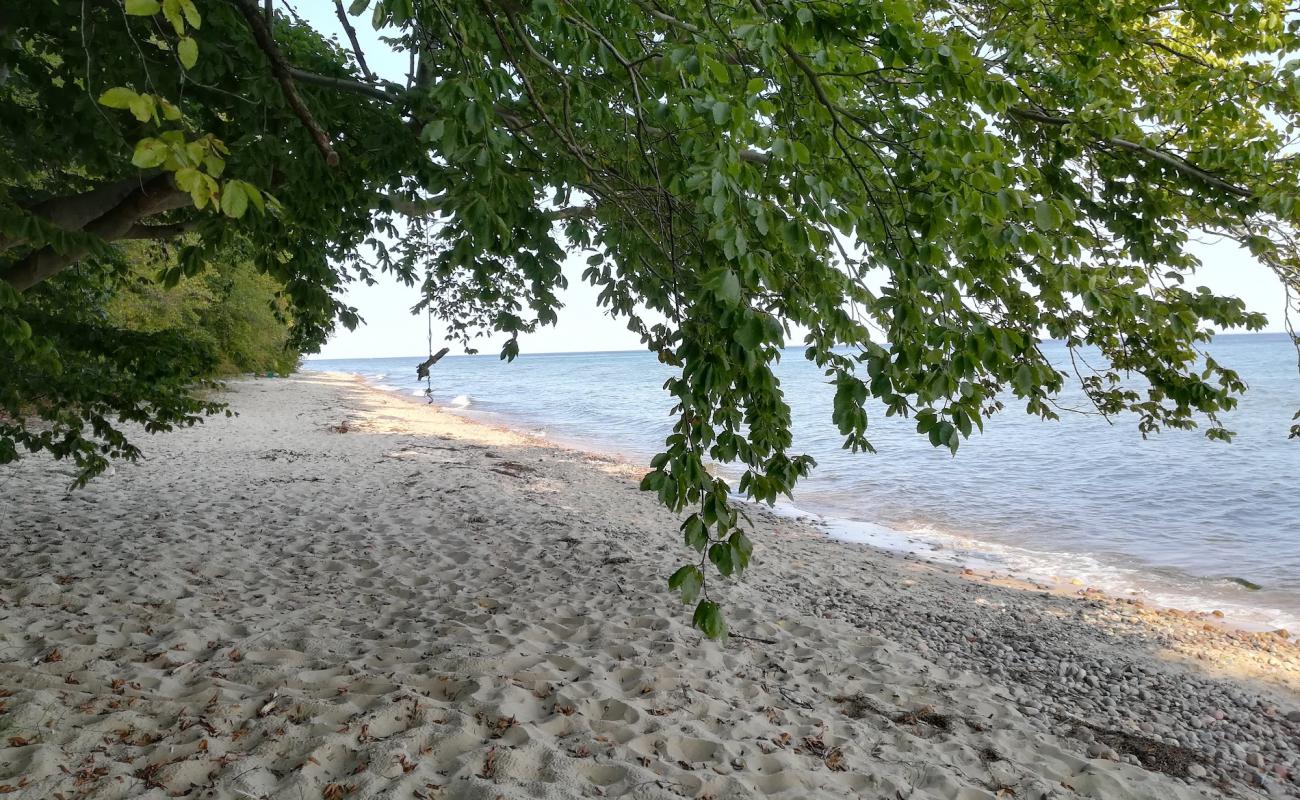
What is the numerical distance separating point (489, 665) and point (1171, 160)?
15.0 ft

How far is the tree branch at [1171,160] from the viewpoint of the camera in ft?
12.7

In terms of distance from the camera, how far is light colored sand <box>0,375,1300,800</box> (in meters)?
3.24

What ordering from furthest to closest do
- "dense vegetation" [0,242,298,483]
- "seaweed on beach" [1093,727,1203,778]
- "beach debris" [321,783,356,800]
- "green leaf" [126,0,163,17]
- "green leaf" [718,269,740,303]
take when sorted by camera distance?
"dense vegetation" [0,242,298,483], "seaweed on beach" [1093,727,1203,778], "beach debris" [321,783,356,800], "green leaf" [718,269,740,303], "green leaf" [126,0,163,17]

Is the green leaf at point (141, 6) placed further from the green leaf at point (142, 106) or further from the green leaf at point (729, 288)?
the green leaf at point (729, 288)

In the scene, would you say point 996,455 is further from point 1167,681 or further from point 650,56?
point 650,56

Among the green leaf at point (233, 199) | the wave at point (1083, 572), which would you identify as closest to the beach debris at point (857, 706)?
the green leaf at point (233, 199)

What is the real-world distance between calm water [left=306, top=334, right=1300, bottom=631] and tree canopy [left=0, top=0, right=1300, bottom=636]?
6050mm

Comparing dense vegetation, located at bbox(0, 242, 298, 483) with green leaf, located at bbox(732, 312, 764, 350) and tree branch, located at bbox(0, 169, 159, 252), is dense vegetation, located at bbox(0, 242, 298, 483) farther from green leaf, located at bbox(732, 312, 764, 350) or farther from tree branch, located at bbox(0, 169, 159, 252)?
green leaf, located at bbox(732, 312, 764, 350)

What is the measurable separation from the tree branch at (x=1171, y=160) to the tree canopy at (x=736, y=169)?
0.03m

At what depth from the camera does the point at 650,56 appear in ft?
8.19

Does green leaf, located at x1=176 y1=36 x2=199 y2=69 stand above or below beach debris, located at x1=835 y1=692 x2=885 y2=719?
above

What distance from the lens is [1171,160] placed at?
3.89 meters

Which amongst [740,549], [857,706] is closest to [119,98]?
[740,549]

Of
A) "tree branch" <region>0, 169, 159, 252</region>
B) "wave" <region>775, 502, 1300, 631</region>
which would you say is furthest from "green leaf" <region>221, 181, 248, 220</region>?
"wave" <region>775, 502, 1300, 631</region>
